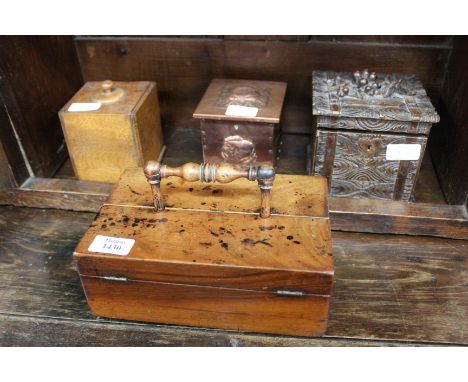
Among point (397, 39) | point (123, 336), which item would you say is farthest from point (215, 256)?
point (397, 39)

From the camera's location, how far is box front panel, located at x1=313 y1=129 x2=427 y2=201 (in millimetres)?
1178

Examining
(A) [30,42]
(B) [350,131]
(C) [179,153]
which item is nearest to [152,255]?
(B) [350,131]

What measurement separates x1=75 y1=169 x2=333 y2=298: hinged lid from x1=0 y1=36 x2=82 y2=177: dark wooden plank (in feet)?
1.70

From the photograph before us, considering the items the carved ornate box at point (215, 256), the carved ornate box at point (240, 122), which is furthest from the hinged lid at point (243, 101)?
the carved ornate box at point (215, 256)

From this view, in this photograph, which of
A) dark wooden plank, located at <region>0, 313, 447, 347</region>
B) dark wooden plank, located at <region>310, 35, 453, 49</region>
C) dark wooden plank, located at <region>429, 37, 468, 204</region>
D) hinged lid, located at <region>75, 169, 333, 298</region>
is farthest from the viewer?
dark wooden plank, located at <region>310, 35, 453, 49</region>

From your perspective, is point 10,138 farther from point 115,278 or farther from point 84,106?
point 115,278

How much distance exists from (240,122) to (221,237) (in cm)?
48

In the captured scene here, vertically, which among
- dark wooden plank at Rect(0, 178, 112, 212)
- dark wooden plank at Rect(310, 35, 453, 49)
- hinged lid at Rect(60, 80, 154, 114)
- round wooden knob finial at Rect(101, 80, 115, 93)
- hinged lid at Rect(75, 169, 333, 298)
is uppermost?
dark wooden plank at Rect(310, 35, 453, 49)

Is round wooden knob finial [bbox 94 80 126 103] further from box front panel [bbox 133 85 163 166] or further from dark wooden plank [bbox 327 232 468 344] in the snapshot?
dark wooden plank [bbox 327 232 468 344]

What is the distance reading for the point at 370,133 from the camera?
45.9 inches

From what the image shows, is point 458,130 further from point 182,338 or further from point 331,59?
point 182,338

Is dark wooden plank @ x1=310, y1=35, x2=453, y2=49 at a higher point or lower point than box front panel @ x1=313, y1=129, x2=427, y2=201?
higher

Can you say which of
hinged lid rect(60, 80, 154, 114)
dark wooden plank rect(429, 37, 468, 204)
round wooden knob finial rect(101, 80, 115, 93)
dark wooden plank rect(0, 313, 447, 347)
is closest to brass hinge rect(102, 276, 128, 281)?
dark wooden plank rect(0, 313, 447, 347)

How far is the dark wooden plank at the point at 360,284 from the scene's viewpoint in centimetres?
98
